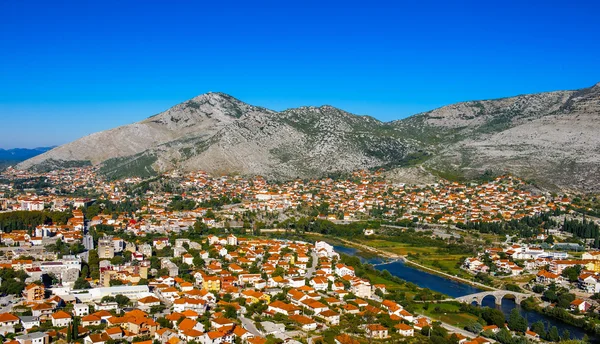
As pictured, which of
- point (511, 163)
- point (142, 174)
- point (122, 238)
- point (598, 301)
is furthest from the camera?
point (142, 174)

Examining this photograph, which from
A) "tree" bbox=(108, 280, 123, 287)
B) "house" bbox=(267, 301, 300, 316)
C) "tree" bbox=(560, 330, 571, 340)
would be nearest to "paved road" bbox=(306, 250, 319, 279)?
"house" bbox=(267, 301, 300, 316)

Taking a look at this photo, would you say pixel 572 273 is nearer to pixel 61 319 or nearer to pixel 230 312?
pixel 230 312

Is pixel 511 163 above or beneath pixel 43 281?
above

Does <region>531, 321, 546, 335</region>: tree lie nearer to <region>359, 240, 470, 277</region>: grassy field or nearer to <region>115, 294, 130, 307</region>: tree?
<region>359, 240, 470, 277</region>: grassy field

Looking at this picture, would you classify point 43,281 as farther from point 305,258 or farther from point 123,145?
point 123,145

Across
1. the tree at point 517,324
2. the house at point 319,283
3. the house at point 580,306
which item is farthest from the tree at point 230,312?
the house at point 580,306

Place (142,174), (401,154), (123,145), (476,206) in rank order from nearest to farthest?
(476,206) < (142,174) < (401,154) < (123,145)

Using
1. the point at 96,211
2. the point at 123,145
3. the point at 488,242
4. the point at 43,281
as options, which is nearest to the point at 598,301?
the point at 488,242

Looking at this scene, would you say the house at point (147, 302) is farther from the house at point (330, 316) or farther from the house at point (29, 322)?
the house at point (330, 316)
